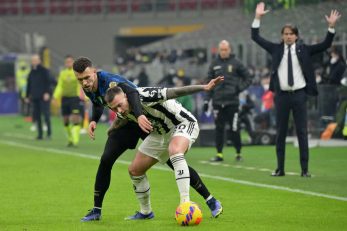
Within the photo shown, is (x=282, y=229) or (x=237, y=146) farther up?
(x=282, y=229)

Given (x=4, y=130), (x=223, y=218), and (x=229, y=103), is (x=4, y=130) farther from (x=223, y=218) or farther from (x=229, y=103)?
(x=223, y=218)

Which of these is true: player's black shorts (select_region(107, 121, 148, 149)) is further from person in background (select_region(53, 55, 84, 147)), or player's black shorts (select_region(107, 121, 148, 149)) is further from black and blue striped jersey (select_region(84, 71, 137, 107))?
person in background (select_region(53, 55, 84, 147))

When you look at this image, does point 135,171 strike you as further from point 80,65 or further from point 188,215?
point 80,65

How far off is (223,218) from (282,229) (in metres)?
1.19

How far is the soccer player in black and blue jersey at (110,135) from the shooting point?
Answer: 11.5m

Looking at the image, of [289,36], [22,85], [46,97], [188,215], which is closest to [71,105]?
[46,97]

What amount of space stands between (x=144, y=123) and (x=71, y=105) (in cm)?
1520

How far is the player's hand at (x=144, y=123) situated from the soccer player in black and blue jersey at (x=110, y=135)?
44 cm

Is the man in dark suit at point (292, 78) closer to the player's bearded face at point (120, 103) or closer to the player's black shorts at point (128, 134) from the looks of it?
the player's black shorts at point (128, 134)

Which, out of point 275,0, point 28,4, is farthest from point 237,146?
point 28,4

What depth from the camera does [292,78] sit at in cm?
1659

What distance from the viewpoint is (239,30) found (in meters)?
40.0

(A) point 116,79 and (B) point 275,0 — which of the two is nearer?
(A) point 116,79

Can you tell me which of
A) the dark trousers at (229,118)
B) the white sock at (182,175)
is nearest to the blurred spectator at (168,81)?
the dark trousers at (229,118)
